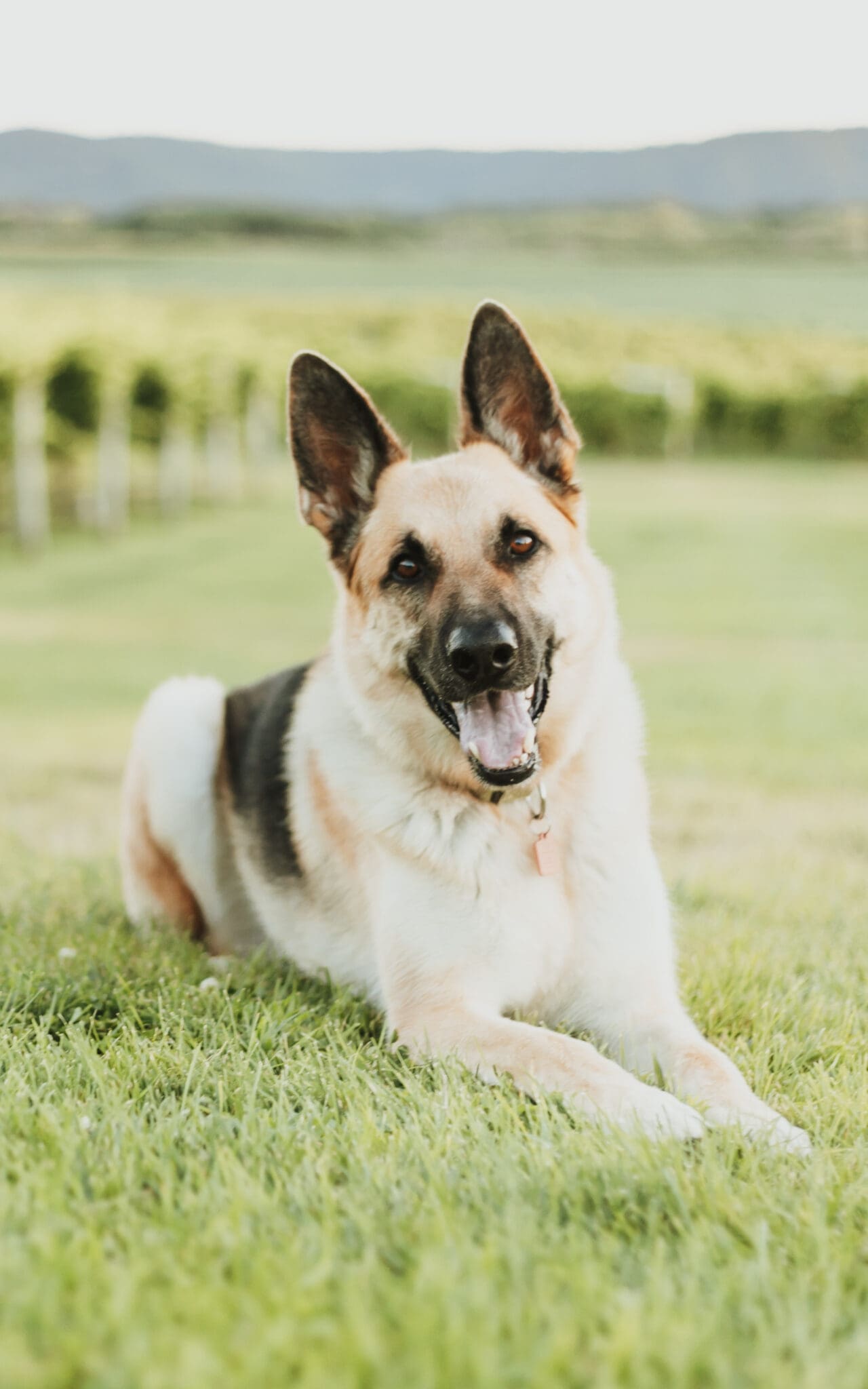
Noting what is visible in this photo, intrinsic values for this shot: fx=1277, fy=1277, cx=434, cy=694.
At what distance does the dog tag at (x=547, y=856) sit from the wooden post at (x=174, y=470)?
44.1 metres

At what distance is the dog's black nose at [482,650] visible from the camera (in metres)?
3.45

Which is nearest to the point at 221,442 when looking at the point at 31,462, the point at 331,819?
the point at 31,462

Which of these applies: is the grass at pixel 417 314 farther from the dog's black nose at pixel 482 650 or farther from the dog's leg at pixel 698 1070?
the dog's leg at pixel 698 1070

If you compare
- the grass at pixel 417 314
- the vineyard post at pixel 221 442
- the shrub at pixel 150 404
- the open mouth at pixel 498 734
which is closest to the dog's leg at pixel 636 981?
the open mouth at pixel 498 734

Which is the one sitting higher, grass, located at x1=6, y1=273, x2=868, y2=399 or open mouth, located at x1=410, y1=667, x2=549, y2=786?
grass, located at x1=6, y1=273, x2=868, y2=399

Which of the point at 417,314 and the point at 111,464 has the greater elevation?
the point at 417,314

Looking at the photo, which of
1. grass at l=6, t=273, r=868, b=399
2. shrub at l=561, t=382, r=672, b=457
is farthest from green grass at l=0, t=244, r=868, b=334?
shrub at l=561, t=382, r=672, b=457

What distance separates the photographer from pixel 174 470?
4747 cm

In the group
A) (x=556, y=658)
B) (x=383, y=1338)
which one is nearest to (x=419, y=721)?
(x=556, y=658)

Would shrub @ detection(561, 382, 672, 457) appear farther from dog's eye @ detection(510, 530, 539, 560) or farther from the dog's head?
dog's eye @ detection(510, 530, 539, 560)

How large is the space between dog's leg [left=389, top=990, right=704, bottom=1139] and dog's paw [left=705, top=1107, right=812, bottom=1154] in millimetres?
74

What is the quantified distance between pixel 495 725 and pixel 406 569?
1.89 feet

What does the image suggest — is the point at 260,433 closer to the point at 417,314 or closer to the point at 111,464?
the point at 111,464

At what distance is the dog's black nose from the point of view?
11.3 feet
